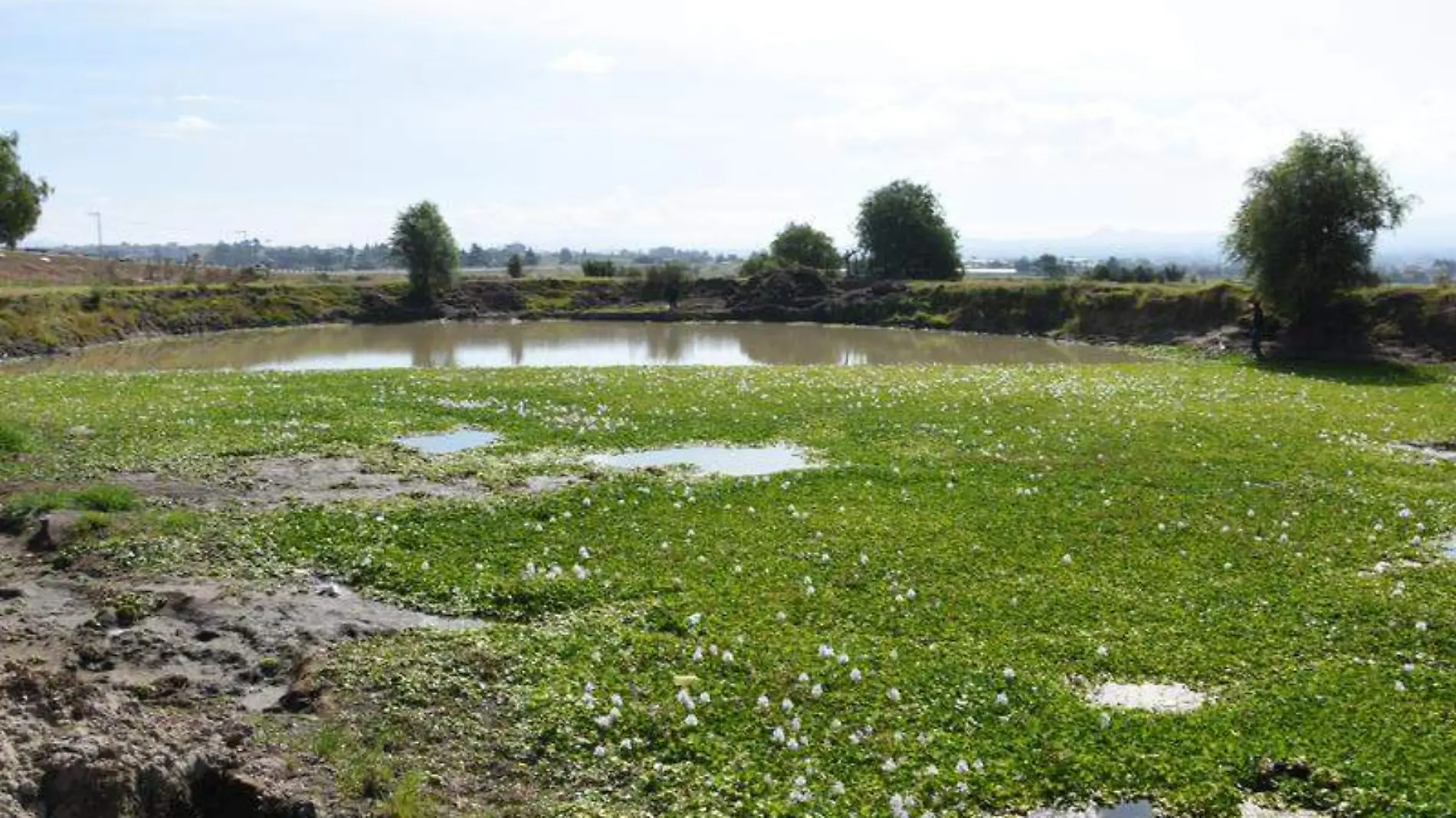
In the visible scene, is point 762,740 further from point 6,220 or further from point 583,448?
point 6,220

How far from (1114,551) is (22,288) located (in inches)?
2885

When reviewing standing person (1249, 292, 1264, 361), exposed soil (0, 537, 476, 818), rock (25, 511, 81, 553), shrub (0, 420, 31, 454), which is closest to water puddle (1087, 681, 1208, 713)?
exposed soil (0, 537, 476, 818)

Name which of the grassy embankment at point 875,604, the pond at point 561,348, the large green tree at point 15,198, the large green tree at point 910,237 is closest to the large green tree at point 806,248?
the large green tree at point 910,237

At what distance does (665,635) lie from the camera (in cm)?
1108

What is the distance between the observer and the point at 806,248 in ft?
351

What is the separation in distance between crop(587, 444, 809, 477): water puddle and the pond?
64.7ft

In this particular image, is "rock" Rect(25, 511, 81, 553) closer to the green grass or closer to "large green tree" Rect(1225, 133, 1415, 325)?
the green grass

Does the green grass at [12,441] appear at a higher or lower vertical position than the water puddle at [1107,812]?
higher

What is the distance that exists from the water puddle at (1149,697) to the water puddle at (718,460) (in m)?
9.17

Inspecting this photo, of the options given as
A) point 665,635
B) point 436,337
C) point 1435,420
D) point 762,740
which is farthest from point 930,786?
point 436,337

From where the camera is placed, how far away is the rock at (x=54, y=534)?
14.1 metres

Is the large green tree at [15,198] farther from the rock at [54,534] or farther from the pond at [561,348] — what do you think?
the rock at [54,534]

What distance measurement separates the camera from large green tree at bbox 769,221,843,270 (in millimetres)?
106438

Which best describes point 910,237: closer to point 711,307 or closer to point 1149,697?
point 711,307
